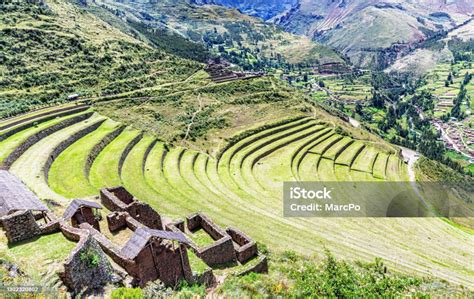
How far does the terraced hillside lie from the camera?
103 ft

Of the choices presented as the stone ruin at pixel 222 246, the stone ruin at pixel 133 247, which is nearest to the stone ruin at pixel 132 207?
the stone ruin at pixel 133 247

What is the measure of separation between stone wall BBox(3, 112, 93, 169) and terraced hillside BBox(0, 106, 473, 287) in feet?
0.46

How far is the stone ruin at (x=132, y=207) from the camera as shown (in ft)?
72.5

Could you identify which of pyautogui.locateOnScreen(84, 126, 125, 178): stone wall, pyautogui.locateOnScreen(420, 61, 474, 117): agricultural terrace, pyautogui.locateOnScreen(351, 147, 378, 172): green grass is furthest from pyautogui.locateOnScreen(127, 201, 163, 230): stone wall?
pyautogui.locateOnScreen(420, 61, 474, 117): agricultural terrace

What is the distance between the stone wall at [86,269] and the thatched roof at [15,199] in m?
4.65

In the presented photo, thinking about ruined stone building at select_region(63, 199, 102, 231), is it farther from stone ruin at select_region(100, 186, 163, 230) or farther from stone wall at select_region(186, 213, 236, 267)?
stone wall at select_region(186, 213, 236, 267)

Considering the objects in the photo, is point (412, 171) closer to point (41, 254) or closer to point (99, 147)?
point (99, 147)

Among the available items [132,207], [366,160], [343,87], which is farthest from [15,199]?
[343,87]

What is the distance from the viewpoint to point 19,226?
1458 centimetres

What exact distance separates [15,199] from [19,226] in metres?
2.86

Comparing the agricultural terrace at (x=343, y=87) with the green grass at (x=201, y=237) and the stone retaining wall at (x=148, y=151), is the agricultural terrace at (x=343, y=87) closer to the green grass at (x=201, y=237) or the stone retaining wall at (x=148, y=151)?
the stone retaining wall at (x=148, y=151)

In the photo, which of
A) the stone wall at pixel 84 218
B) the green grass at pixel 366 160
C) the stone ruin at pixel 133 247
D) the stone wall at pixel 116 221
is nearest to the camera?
the stone ruin at pixel 133 247

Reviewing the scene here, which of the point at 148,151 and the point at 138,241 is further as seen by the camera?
the point at 148,151

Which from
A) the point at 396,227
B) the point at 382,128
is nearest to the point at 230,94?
the point at 396,227
